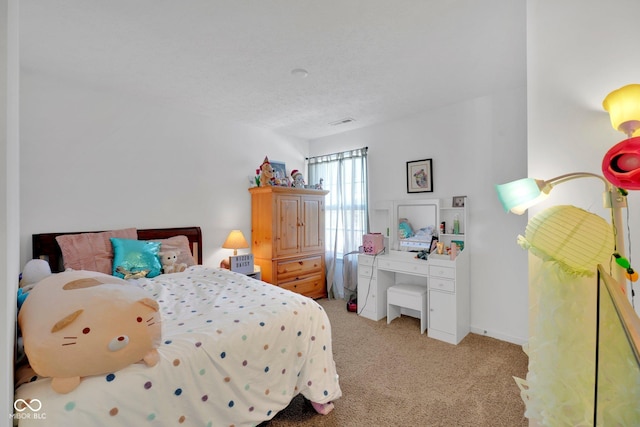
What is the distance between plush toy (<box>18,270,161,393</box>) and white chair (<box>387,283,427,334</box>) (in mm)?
2587

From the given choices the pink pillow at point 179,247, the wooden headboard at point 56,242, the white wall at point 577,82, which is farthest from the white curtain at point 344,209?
the white wall at point 577,82

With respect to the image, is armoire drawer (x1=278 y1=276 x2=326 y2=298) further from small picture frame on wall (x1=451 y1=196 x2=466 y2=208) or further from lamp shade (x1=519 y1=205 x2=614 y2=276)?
lamp shade (x1=519 y1=205 x2=614 y2=276)

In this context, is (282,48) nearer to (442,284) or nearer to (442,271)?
(442,271)

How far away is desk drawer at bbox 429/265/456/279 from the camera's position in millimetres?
2887

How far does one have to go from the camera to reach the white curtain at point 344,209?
163 inches

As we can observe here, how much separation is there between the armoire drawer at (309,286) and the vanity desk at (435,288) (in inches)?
36.2

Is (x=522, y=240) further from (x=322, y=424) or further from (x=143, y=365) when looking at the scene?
(x=143, y=365)

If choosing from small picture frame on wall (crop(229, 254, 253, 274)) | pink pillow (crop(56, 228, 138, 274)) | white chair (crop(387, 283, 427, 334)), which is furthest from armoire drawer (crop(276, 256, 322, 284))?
pink pillow (crop(56, 228, 138, 274))

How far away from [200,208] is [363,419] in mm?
2886

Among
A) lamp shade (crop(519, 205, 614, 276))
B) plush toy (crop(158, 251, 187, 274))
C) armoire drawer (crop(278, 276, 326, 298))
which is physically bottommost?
armoire drawer (crop(278, 276, 326, 298))

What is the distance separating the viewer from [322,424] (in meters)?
1.76

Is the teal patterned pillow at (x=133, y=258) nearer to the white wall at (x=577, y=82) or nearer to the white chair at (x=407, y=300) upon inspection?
the white chair at (x=407, y=300)

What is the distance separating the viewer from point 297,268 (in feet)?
13.3

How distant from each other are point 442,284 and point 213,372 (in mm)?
2361
